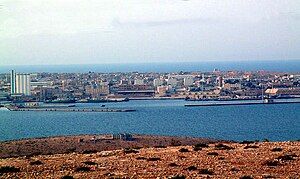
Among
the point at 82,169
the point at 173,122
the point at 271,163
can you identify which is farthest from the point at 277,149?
the point at 173,122

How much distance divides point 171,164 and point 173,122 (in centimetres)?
4857

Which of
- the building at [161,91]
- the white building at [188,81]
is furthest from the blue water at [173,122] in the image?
the white building at [188,81]

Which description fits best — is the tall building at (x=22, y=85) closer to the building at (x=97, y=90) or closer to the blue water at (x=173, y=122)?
the building at (x=97, y=90)

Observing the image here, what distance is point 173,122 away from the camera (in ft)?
195

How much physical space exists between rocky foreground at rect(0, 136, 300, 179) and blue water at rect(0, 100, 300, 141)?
3084 centimetres

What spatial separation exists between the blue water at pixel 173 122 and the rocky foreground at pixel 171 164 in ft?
101

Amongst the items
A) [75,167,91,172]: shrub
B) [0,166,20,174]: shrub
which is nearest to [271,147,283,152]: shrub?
[75,167,91,172]: shrub

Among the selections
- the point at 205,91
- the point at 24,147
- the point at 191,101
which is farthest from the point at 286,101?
the point at 24,147

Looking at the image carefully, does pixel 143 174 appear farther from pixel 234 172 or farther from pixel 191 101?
pixel 191 101

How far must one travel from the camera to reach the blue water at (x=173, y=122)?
161 feet

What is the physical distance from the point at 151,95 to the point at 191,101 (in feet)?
43.1

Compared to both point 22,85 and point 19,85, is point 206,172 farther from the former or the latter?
point 22,85

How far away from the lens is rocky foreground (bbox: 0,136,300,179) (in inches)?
390

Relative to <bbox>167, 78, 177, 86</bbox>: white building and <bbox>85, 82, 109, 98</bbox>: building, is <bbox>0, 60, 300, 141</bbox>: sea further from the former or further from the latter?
<bbox>167, 78, 177, 86</bbox>: white building
